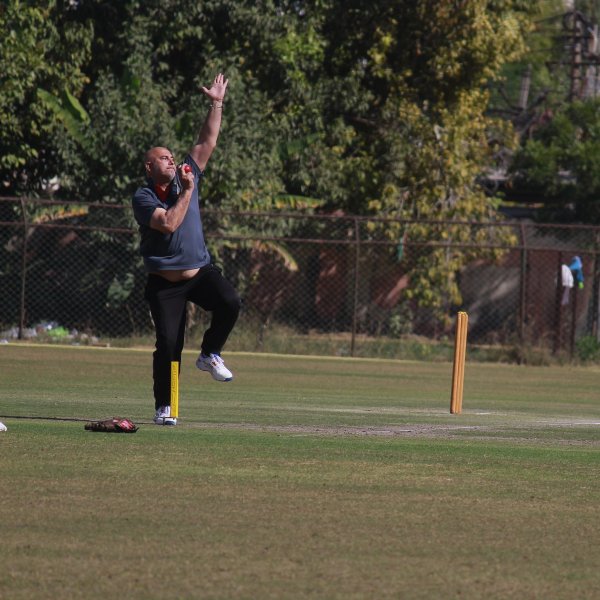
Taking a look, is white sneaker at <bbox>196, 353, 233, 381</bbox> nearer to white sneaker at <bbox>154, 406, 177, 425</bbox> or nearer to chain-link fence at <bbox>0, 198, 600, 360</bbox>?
white sneaker at <bbox>154, 406, 177, 425</bbox>

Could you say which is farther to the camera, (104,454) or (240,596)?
(104,454)

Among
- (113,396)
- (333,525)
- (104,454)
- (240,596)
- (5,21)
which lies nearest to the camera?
(240,596)

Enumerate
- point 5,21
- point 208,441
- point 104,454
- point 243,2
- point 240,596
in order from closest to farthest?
1. point 240,596
2. point 104,454
3. point 208,441
4. point 5,21
5. point 243,2

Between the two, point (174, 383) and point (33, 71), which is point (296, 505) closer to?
point (174, 383)

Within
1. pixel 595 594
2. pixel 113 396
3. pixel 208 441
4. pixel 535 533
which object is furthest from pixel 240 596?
pixel 113 396

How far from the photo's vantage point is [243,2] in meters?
29.0

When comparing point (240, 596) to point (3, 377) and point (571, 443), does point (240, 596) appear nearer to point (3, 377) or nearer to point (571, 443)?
point (571, 443)

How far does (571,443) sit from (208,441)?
274 centimetres

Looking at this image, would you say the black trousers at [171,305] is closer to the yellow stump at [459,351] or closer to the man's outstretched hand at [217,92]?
the man's outstretched hand at [217,92]

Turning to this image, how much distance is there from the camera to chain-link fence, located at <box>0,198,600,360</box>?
26.4 m

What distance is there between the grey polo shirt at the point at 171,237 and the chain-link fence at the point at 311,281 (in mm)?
15039

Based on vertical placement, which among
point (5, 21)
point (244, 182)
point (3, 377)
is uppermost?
point (5, 21)

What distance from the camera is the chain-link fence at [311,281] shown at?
26.4m

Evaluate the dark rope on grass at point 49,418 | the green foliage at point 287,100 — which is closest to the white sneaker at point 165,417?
the dark rope on grass at point 49,418
